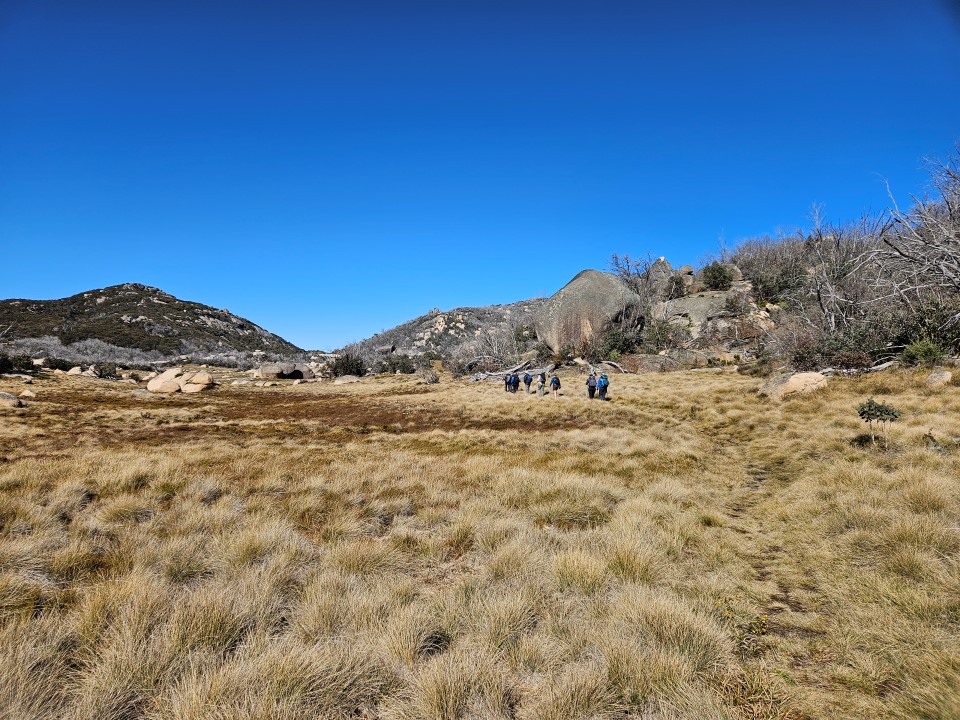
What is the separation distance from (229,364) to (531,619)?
57.8 meters

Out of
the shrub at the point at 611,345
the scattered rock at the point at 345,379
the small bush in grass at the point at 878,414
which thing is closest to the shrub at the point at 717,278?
the shrub at the point at 611,345

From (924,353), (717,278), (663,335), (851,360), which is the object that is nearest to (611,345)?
(663,335)

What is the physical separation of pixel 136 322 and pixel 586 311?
256 feet

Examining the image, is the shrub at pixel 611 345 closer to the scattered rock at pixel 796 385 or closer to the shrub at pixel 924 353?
the scattered rock at pixel 796 385

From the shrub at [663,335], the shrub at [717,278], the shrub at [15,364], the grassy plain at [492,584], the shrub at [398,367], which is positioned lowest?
the grassy plain at [492,584]

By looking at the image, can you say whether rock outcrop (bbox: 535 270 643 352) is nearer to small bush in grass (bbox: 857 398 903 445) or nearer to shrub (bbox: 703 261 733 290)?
shrub (bbox: 703 261 733 290)

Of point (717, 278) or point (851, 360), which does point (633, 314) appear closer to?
point (717, 278)

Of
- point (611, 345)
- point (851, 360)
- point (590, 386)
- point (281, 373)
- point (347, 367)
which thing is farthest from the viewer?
point (347, 367)

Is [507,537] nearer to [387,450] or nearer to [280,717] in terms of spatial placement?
[280,717]

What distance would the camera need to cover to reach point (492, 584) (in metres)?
4.11

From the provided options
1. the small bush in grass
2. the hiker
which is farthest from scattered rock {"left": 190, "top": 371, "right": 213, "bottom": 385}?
the small bush in grass

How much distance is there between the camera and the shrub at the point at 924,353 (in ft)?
46.8

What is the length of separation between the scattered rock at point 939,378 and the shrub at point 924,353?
2.77 meters

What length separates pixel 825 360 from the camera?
17797mm
